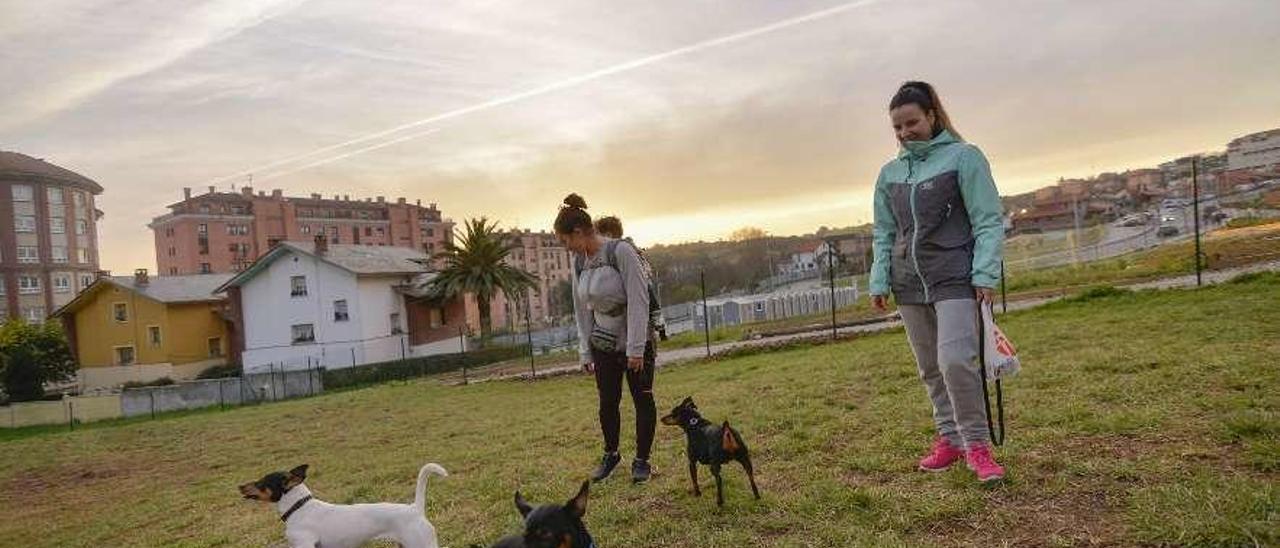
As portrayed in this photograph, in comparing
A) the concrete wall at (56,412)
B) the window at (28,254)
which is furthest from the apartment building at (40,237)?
the concrete wall at (56,412)

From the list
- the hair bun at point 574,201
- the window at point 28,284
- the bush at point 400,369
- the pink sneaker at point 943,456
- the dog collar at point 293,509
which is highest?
the window at point 28,284

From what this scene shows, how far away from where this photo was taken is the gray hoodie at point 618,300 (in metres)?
4.30

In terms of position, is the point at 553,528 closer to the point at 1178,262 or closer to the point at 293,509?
the point at 293,509

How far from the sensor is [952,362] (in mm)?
3324

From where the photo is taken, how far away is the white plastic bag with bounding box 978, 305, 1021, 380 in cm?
326

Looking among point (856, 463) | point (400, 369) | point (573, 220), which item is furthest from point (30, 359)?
point (856, 463)

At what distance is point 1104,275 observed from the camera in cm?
2064

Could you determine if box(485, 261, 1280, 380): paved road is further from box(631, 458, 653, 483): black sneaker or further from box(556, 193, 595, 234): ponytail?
box(556, 193, 595, 234): ponytail

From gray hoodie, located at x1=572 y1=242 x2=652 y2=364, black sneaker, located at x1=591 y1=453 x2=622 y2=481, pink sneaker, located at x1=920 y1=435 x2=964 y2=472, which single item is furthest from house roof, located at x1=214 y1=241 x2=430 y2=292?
pink sneaker, located at x1=920 y1=435 x2=964 y2=472

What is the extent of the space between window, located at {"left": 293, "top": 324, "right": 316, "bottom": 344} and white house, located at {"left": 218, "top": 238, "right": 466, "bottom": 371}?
6 cm

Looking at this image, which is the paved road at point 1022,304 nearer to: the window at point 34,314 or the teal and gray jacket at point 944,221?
the teal and gray jacket at point 944,221

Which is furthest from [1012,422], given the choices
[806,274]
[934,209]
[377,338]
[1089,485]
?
[806,274]

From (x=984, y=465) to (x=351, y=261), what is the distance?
131ft

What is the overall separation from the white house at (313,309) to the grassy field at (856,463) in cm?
2635
